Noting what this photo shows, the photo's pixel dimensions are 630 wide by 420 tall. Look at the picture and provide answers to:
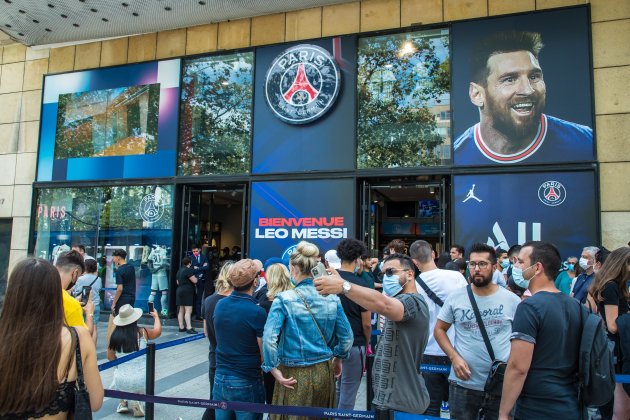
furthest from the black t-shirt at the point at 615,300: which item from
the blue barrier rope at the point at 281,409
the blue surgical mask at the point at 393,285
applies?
the blue barrier rope at the point at 281,409

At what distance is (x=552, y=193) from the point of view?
936 centimetres

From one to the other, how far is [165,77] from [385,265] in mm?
10878

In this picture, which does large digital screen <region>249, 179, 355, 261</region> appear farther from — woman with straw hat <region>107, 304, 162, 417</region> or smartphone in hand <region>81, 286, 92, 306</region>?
woman with straw hat <region>107, 304, 162, 417</region>

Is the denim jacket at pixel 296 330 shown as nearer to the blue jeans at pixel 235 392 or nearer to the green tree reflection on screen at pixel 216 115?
the blue jeans at pixel 235 392

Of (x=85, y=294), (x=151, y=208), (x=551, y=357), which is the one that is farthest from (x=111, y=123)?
(x=551, y=357)

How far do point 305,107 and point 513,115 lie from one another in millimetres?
4553

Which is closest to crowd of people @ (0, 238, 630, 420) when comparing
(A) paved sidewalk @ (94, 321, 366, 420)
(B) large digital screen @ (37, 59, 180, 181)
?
(A) paved sidewalk @ (94, 321, 366, 420)

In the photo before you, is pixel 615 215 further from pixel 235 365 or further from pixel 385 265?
pixel 235 365

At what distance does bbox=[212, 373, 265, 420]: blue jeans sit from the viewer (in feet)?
12.3

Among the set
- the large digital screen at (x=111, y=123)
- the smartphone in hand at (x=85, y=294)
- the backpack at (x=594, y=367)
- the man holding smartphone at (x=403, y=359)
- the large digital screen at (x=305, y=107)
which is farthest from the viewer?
the large digital screen at (x=111, y=123)

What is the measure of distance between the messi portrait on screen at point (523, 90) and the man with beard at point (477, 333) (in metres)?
6.90

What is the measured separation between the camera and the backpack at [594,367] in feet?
8.86

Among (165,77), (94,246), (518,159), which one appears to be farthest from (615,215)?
(94,246)

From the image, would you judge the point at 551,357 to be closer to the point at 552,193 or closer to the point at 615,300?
the point at 615,300
